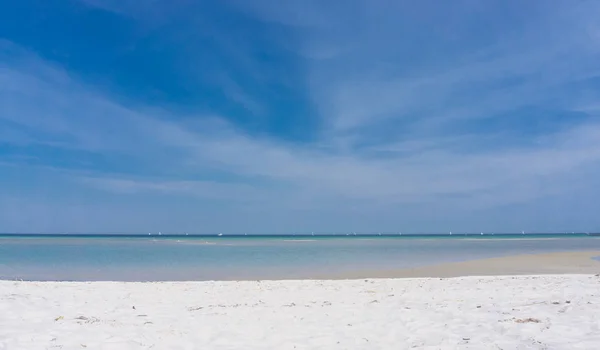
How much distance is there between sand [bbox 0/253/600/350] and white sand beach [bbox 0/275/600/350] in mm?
15

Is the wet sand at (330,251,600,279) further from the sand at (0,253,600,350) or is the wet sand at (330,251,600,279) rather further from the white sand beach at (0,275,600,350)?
the white sand beach at (0,275,600,350)

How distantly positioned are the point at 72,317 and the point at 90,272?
1365 cm

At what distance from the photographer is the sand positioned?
18.7 ft

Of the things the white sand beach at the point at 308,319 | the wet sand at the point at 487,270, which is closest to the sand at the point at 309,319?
the white sand beach at the point at 308,319

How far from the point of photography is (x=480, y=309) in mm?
7492

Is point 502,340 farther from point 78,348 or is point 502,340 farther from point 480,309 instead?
point 78,348

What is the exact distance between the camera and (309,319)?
24.5ft

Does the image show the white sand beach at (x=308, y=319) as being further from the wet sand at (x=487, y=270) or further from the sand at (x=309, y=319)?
the wet sand at (x=487, y=270)

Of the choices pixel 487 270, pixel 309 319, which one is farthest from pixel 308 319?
pixel 487 270

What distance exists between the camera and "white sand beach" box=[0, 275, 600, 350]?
225 inches

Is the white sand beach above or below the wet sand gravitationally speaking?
above

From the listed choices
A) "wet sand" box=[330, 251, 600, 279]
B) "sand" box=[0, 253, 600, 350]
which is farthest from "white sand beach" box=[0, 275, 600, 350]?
"wet sand" box=[330, 251, 600, 279]

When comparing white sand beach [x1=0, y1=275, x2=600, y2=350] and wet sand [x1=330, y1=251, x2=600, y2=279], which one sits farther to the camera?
wet sand [x1=330, y1=251, x2=600, y2=279]

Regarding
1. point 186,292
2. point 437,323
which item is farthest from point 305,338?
point 186,292
